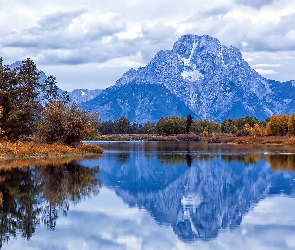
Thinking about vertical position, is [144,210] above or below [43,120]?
below

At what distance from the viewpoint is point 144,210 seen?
26.0 meters

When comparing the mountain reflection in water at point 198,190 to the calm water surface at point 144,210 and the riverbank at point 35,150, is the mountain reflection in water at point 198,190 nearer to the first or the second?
the calm water surface at point 144,210

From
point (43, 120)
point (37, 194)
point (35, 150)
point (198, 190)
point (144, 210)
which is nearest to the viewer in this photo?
point (144, 210)

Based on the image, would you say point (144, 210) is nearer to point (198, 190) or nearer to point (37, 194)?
point (37, 194)

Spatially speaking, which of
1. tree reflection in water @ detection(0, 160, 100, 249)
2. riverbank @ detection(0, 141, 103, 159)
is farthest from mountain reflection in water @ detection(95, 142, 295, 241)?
riverbank @ detection(0, 141, 103, 159)

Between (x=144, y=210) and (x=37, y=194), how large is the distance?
6.99 metres

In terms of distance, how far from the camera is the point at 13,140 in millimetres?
71062

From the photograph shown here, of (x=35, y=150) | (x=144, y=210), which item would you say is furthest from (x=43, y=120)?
(x=144, y=210)

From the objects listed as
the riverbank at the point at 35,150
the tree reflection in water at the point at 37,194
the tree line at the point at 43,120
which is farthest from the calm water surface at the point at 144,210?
the tree line at the point at 43,120

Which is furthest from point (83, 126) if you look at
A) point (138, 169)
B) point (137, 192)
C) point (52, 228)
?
point (52, 228)

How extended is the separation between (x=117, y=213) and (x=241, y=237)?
→ 7.55 m

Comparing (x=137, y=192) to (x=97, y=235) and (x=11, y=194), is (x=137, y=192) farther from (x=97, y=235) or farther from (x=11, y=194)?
(x=97, y=235)

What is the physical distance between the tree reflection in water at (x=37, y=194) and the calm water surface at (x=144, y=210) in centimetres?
4

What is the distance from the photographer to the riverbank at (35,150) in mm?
58522
